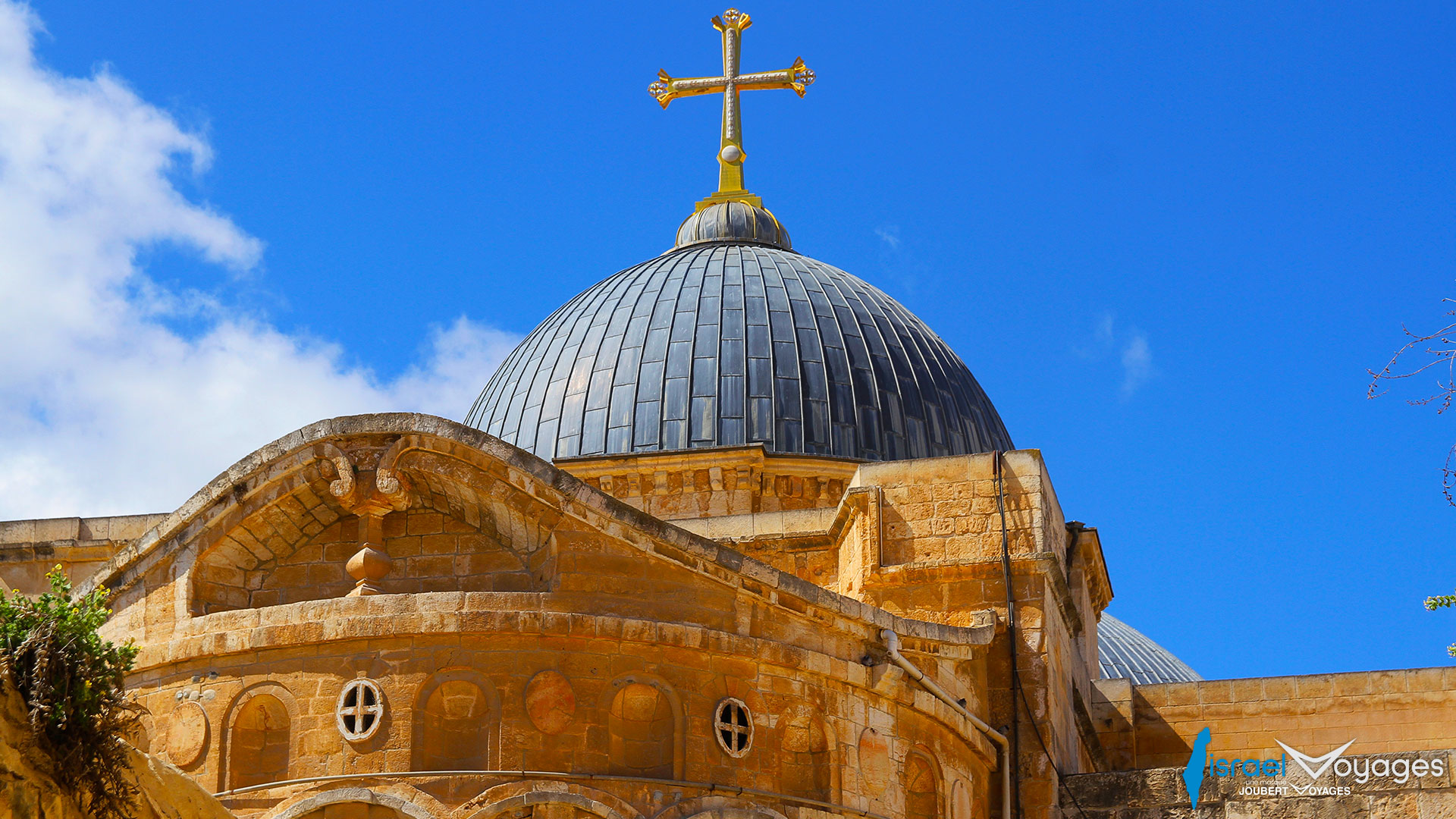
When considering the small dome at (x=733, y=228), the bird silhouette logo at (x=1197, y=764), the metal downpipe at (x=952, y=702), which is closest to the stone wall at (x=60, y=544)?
the metal downpipe at (x=952, y=702)

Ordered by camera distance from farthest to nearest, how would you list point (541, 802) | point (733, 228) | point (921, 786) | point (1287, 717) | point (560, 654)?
point (733, 228), point (1287, 717), point (921, 786), point (560, 654), point (541, 802)

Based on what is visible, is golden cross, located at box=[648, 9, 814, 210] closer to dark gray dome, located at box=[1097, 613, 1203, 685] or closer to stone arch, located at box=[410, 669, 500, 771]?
dark gray dome, located at box=[1097, 613, 1203, 685]

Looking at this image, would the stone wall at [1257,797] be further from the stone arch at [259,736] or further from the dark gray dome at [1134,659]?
the dark gray dome at [1134,659]

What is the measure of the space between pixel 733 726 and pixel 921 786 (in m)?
2.11

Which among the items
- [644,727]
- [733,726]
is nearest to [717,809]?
[733,726]

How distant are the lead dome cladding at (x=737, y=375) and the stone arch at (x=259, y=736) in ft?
28.1

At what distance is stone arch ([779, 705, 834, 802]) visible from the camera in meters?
15.1

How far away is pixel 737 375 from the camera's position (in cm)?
2333

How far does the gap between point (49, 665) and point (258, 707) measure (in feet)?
11.6

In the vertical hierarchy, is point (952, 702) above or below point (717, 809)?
above

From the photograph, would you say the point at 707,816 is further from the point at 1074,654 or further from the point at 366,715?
the point at 1074,654

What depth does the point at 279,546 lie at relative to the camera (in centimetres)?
1622

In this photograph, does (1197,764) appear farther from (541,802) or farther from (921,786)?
(541,802)

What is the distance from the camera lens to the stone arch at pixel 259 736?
48.4 ft
